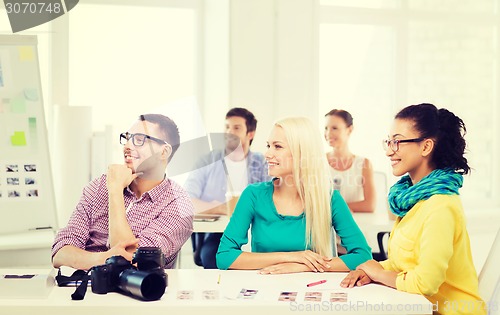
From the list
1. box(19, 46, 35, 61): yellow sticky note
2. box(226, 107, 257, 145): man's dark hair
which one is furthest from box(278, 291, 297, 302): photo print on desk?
box(226, 107, 257, 145): man's dark hair

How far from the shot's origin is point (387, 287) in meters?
2.41

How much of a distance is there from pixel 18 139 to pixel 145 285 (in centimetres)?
235

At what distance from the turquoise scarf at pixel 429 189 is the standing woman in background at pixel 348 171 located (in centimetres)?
218

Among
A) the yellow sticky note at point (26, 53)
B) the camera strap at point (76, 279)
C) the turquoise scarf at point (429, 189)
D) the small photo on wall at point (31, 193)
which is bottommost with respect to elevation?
the small photo on wall at point (31, 193)

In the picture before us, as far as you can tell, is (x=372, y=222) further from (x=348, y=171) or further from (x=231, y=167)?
(x=231, y=167)

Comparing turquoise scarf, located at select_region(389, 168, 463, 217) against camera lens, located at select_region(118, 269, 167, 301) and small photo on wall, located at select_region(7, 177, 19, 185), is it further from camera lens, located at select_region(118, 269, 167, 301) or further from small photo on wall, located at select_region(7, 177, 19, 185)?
small photo on wall, located at select_region(7, 177, 19, 185)

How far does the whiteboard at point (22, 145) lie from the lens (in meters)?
4.19

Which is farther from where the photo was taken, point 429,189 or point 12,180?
point 12,180

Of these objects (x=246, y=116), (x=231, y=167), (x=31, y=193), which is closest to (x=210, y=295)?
(x=31, y=193)

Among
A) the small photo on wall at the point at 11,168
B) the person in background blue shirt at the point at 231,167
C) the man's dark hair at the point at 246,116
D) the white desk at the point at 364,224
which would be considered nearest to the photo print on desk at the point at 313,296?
the white desk at the point at 364,224

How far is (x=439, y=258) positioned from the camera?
2.25 m

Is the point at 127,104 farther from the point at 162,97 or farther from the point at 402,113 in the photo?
the point at 402,113

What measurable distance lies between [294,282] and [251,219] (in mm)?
554

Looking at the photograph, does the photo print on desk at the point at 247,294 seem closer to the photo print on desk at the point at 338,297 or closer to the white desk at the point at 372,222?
the photo print on desk at the point at 338,297
